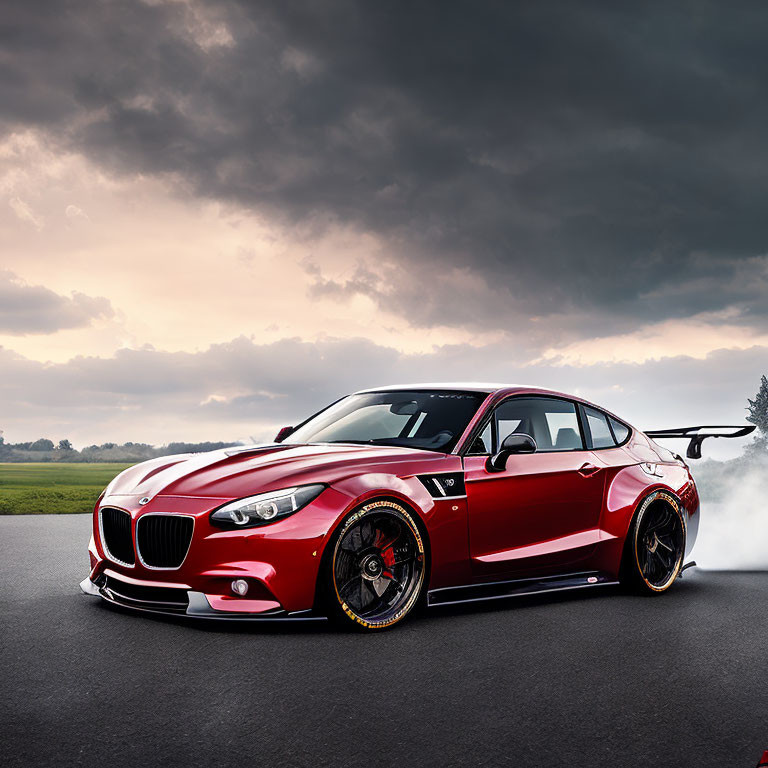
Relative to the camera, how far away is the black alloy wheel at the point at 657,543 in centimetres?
777

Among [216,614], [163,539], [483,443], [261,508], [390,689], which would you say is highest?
[483,443]

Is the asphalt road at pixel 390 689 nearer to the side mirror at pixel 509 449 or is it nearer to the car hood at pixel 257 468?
the car hood at pixel 257 468

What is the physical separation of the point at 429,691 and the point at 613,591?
3.87 meters

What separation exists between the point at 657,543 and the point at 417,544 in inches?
111

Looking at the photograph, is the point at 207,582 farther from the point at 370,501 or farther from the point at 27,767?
the point at 27,767

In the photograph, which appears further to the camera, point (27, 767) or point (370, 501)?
point (370, 501)

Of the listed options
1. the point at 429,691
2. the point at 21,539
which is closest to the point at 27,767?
the point at 429,691

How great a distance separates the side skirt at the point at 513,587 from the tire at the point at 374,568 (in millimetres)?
242

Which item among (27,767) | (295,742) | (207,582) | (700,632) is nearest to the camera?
(27,767)

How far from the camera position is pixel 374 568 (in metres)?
6.00

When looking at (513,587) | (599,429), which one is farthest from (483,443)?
(599,429)

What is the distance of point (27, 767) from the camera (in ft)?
11.2

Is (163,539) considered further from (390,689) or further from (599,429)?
(599,429)

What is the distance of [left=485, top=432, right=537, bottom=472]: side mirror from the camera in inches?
261
